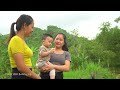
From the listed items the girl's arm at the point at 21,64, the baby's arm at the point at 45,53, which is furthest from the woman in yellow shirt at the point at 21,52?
the baby's arm at the point at 45,53

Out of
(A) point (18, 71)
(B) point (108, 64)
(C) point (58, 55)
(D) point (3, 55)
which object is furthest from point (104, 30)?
(A) point (18, 71)

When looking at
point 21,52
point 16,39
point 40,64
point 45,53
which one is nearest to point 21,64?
point 21,52

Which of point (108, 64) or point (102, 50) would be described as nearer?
point (108, 64)

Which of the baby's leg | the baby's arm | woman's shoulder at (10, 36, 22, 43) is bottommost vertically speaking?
the baby's leg

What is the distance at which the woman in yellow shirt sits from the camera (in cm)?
238

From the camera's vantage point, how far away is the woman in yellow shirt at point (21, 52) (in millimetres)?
2379

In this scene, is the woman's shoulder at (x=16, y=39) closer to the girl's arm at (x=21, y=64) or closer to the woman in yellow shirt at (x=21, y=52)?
the woman in yellow shirt at (x=21, y=52)

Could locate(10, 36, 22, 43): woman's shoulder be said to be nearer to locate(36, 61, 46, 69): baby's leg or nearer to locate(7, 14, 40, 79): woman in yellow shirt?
locate(7, 14, 40, 79): woman in yellow shirt

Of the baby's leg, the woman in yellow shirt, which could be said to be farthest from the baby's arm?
the woman in yellow shirt
